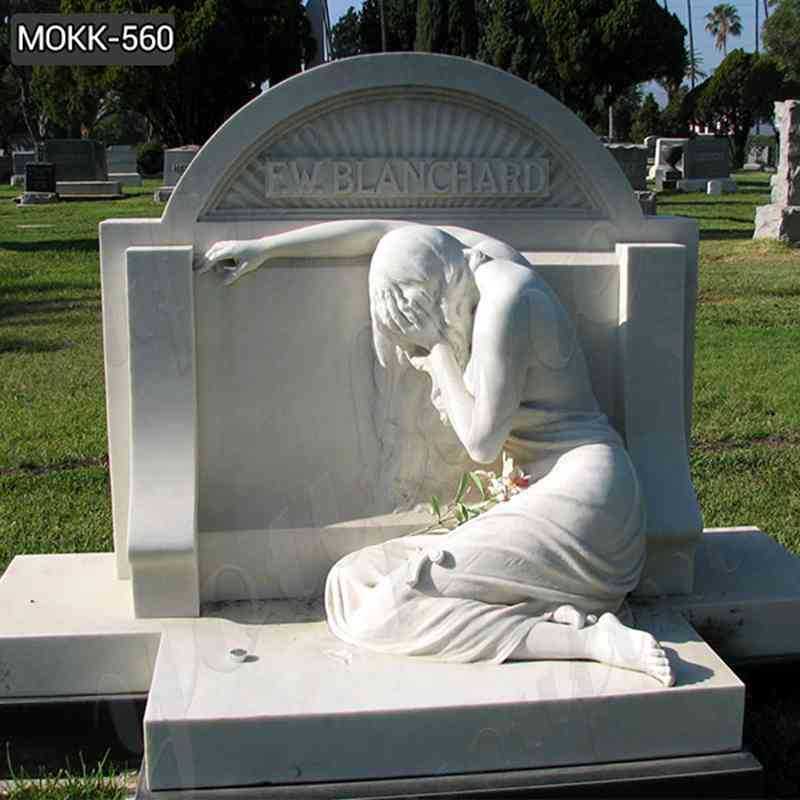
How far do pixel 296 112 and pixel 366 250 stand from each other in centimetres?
48

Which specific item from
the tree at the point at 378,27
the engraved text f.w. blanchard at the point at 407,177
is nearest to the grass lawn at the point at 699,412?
the engraved text f.w. blanchard at the point at 407,177

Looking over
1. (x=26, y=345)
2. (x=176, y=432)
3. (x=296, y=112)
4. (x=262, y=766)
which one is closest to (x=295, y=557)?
(x=176, y=432)

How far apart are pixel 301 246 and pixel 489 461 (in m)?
0.88

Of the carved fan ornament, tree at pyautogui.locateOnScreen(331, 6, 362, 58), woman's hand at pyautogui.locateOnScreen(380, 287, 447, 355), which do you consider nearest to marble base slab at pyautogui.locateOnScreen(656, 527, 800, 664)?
woman's hand at pyautogui.locateOnScreen(380, 287, 447, 355)

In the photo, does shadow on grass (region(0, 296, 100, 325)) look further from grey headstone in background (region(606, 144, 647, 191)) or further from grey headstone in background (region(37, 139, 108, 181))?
grey headstone in background (region(37, 139, 108, 181))

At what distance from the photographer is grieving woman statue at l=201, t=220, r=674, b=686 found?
315 centimetres

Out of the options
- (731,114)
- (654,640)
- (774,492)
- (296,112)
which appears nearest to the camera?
(654,640)

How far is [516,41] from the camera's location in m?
37.8

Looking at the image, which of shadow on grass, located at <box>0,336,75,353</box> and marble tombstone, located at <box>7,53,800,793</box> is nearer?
marble tombstone, located at <box>7,53,800,793</box>

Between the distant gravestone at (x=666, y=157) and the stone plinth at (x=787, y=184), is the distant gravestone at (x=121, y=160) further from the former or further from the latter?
the stone plinth at (x=787, y=184)

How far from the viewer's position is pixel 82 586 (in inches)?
145

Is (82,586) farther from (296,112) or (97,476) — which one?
(97,476)

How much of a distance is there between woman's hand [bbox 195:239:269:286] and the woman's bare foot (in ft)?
4.86

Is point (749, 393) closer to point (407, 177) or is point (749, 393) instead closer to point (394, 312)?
point (407, 177)
